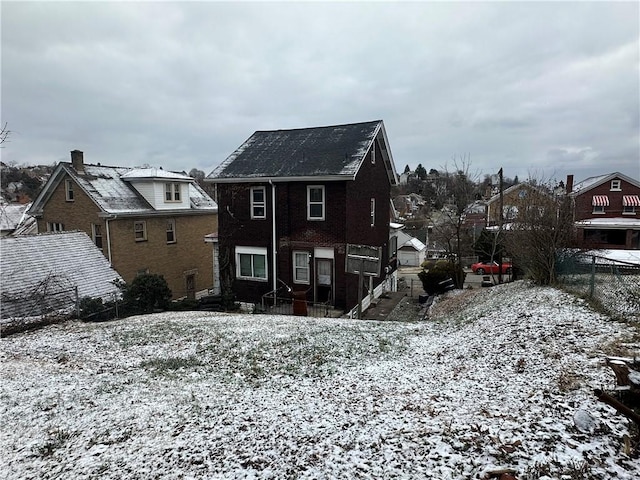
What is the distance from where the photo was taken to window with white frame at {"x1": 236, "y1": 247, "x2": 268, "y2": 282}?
17.9m

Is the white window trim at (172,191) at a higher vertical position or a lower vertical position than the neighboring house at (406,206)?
lower

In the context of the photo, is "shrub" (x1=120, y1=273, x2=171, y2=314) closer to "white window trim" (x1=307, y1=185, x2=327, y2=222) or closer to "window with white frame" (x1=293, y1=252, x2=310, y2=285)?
"window with white frame" (x1=293, y1=252, x2=310, y2=285)

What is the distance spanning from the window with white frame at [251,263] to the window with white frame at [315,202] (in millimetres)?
2964

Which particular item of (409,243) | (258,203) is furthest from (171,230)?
(409,243)

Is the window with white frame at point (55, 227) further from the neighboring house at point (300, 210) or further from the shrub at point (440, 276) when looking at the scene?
the shrub at point (440, 276)

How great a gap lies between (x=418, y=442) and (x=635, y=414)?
2.28 m

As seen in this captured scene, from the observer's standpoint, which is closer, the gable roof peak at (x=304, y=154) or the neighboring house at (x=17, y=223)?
the gable roof peak at (x=304, y=154)

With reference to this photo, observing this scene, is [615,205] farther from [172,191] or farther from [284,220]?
[172,191]

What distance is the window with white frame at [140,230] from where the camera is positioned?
21.8 meters

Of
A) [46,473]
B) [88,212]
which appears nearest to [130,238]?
[88,212]

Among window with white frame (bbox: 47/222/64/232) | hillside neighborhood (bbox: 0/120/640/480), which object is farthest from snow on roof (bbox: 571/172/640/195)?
window with white frame (bbox: 47/222/64/232)

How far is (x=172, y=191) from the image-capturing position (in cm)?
2423

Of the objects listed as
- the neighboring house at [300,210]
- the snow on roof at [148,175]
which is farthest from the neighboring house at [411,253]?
the snow on roof at [148,175]

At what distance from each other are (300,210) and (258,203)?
7.38 feet
